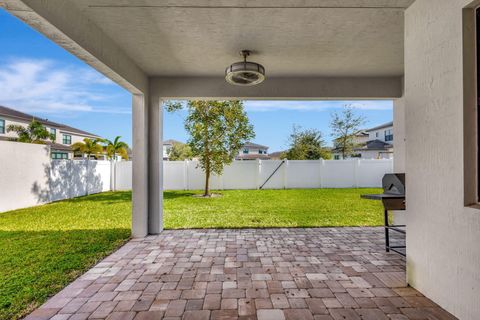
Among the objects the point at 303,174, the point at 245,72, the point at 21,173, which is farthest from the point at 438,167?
the point at 303,174

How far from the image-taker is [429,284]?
249cm

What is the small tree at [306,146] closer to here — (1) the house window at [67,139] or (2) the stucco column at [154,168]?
(2) the stucco column at [154,168]

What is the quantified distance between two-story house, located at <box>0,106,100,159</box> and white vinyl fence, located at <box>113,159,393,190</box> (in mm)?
7883

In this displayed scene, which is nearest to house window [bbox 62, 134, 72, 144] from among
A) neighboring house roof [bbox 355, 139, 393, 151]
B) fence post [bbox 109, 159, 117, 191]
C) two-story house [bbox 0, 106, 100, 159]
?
two-story house [bbox 0, 106, 100, 159]

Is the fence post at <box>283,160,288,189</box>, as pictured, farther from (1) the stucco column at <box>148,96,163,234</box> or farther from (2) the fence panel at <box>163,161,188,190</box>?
(1) the stucco column at <box>148,96,163,234</box>

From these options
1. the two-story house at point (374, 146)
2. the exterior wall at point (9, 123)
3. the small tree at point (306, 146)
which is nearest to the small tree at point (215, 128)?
the small tree at point (306, 146)

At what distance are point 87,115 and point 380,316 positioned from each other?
23.1 meters

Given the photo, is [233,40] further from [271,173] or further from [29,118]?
[29,118]

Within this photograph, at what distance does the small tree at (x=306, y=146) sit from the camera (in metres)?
19.2

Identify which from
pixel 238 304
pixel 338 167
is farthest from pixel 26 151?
pixel 338 167

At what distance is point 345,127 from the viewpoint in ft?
60.5

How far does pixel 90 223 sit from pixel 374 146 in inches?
887

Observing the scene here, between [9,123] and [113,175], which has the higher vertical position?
[9,123]

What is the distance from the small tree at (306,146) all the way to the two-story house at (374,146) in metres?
1.01
